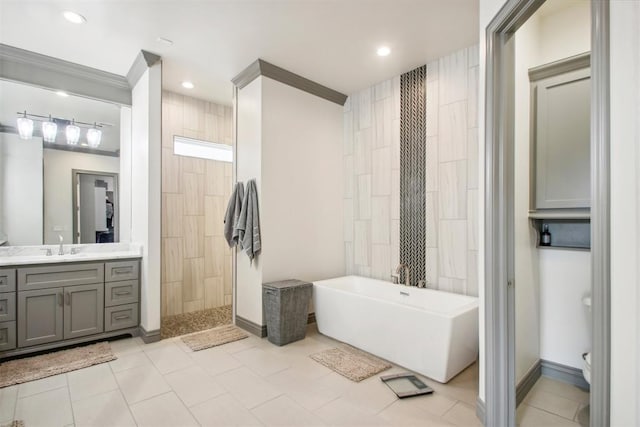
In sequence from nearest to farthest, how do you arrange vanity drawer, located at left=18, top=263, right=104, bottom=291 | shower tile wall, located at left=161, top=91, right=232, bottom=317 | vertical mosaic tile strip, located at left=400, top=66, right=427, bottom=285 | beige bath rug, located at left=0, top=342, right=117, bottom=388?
beige bath rug, located at left=0, top=342, right=117, bottom=388 → vanity drawer, located at left=18, top=263, right=104, bottom=291 → vertical mosaic tile strip, located at left=400, top=66, right=427, bottom=285 → shower tile wall, located at left=161, top=91, right=232, bottom=317

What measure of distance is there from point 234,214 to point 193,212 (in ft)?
3.32

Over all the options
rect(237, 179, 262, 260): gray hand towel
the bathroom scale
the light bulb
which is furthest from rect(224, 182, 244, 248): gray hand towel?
the bathroom scale

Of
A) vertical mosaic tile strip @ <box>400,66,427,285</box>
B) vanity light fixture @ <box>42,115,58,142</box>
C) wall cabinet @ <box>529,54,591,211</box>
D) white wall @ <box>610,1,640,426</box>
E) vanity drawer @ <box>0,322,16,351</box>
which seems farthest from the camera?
vertical mosaic tile strip @ <box>400,66,427,285</box>

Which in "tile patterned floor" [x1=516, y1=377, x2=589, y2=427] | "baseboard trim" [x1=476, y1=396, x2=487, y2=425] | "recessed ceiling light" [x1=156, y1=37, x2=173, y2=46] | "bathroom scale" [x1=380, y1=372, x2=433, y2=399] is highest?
"recessed ceiling light" [x1=156, y1=37, x2=173, y2=46]

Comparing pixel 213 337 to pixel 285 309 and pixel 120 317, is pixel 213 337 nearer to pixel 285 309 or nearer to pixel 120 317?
pixel 285 309

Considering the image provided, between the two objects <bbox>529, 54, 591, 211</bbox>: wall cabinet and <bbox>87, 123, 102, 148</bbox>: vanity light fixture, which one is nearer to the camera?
<bbox>529, 54, 591, 211</bbox>: wall cabinet

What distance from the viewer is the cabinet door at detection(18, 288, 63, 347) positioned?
2790 mm

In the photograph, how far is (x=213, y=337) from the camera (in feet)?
11.0

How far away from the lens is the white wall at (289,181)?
347 centimetres

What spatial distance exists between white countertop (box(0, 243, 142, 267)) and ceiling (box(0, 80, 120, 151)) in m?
1.12

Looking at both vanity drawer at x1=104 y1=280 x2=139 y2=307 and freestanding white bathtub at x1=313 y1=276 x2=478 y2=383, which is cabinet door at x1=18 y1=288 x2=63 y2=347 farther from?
freestanding white bathtub at x1=313 y1=276 x2=478 y2=383

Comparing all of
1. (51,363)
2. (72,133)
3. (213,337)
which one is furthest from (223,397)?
(72,133)

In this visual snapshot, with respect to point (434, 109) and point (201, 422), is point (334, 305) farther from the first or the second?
point (434, 109)

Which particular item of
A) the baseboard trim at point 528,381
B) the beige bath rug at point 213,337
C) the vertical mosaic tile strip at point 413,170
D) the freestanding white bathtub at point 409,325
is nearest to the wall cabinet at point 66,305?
the beige bath rug at point 213,337
